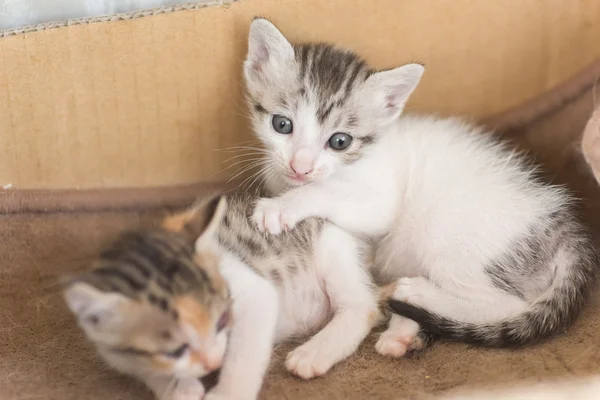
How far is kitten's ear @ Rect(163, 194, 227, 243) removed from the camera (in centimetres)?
132

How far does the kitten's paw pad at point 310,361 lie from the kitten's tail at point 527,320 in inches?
9.6

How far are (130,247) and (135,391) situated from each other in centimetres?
41

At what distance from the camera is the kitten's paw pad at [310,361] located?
4.83ft

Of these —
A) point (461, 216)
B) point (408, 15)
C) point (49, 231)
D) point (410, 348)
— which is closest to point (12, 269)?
point (49, 231)

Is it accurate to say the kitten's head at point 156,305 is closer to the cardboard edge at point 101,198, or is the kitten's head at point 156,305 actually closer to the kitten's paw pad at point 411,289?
the kitten's paw pad at point 411,289

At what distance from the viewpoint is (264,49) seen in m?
1.85

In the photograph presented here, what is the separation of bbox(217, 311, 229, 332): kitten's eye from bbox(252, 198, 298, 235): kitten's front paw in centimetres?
41

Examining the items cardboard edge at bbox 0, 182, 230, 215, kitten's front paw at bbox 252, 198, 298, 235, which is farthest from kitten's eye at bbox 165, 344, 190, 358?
cardboard edge at bbox 0, 182, 230, 215

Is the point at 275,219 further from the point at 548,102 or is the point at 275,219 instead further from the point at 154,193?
the point at 548,102

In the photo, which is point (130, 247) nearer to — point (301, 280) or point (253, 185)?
point (301, 280)

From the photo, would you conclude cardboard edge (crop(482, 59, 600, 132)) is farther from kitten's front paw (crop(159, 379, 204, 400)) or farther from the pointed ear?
the pointed ear

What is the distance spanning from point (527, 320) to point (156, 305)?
93 cm

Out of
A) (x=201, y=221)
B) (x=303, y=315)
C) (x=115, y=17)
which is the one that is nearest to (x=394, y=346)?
(x=303, y=315)

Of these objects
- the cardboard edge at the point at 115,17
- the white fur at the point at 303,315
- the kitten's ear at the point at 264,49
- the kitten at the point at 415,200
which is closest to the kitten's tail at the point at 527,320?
the kitten at the point at 415,200
